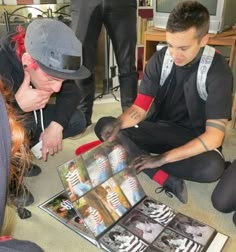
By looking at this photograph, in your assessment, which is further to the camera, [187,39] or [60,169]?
[187,39]

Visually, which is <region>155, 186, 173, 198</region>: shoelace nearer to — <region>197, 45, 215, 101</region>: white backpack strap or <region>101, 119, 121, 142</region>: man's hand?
<region>101, 119, 121, 142</region>: man's hand

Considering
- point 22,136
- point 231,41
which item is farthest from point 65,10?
point 22,136

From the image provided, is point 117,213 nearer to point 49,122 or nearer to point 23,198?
point 23,198

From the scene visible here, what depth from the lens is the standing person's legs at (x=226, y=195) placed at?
1318mm

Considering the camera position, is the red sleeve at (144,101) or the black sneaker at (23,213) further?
the red sleeve at (144,101)

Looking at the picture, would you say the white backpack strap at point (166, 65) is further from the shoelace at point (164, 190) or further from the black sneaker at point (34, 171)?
the black sneaker at point (34, 171)

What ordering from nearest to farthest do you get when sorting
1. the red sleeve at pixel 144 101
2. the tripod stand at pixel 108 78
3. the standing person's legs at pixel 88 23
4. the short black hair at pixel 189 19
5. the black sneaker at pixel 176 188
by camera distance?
the short black hair at pixel 189 19
the black sneaker at pixel 176 188
the red sleeve at pixel 144 101
the standing person's legs at pixel 88 23
the tripod stand at pixel 108 78

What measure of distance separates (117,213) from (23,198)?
0.45 m

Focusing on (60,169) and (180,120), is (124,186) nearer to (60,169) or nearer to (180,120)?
(60,169)

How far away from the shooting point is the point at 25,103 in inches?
47.5

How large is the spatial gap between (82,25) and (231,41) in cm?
96

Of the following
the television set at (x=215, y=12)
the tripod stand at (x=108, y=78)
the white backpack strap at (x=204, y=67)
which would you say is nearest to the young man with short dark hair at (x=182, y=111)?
the white backpack strap at (x=204, y=67)

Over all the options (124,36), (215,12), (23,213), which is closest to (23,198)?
(23,213)

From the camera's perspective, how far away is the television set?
206 centimetres
